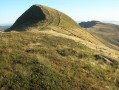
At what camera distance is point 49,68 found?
1086 inches

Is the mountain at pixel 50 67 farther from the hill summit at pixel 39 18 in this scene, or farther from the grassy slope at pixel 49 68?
the hill summit at pixel 39 18

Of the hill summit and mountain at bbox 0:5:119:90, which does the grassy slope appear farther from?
the hill summit

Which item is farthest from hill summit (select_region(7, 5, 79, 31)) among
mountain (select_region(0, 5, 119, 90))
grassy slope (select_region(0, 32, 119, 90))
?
grassy slope (select_region(0, 32, 119, 90))

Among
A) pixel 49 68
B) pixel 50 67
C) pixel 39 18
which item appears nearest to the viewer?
pixel 49 68

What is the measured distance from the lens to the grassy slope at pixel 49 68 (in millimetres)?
24719

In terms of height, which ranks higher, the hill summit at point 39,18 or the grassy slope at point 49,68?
the hill summit at point 39,18

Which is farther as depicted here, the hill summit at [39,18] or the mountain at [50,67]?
the hill summit at [39,18]

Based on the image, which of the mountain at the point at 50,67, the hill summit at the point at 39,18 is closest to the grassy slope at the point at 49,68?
the mountain at the point at 50,67

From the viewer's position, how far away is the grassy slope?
24719mm

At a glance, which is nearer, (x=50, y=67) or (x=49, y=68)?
(x=49, y=68)

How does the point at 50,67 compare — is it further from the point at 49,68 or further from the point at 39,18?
the point at 39,18

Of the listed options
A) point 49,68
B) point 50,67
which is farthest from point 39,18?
point 49,68

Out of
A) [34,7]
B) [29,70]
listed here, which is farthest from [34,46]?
[34,7]

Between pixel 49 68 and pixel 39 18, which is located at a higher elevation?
pixel 39 18
